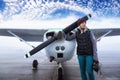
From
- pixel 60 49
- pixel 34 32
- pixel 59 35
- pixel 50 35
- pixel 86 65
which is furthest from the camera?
pixel 34 32

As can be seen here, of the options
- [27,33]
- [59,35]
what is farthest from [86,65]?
[27,33]

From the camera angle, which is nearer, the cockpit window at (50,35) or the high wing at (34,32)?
the cockpit window at (50,35)

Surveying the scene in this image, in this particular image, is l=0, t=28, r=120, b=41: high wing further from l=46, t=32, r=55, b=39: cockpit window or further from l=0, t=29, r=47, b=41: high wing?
l=46, t=32, r=55, b=39: cockpit window

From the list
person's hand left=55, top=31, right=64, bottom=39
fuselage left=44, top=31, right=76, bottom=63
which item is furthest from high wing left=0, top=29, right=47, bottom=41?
person's hand left=55, top=31, right=64, bottom=39

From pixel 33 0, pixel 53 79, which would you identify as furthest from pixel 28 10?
pixel 53 79

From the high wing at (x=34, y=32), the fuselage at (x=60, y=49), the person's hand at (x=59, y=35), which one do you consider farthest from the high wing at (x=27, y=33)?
the person's hand at (x=59, y=35)

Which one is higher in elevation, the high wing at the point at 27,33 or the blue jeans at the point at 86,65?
the high wing at the point at 27,33

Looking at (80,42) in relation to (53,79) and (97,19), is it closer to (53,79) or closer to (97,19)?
(53,79)

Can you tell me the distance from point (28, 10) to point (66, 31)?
33.6ft

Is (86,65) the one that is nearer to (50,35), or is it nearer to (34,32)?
(50,35)

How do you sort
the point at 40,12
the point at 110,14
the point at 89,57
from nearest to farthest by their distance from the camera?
the point at 89,57 → the point at 110,14 → the point at 40,12

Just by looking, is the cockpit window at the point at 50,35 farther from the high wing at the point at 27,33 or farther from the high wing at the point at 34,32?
the high wing at the point at 27,33

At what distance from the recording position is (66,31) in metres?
9.52

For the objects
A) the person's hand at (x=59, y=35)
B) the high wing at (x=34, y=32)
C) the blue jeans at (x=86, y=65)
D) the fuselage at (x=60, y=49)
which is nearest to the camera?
the blue jeans at (x=86, y=65)
